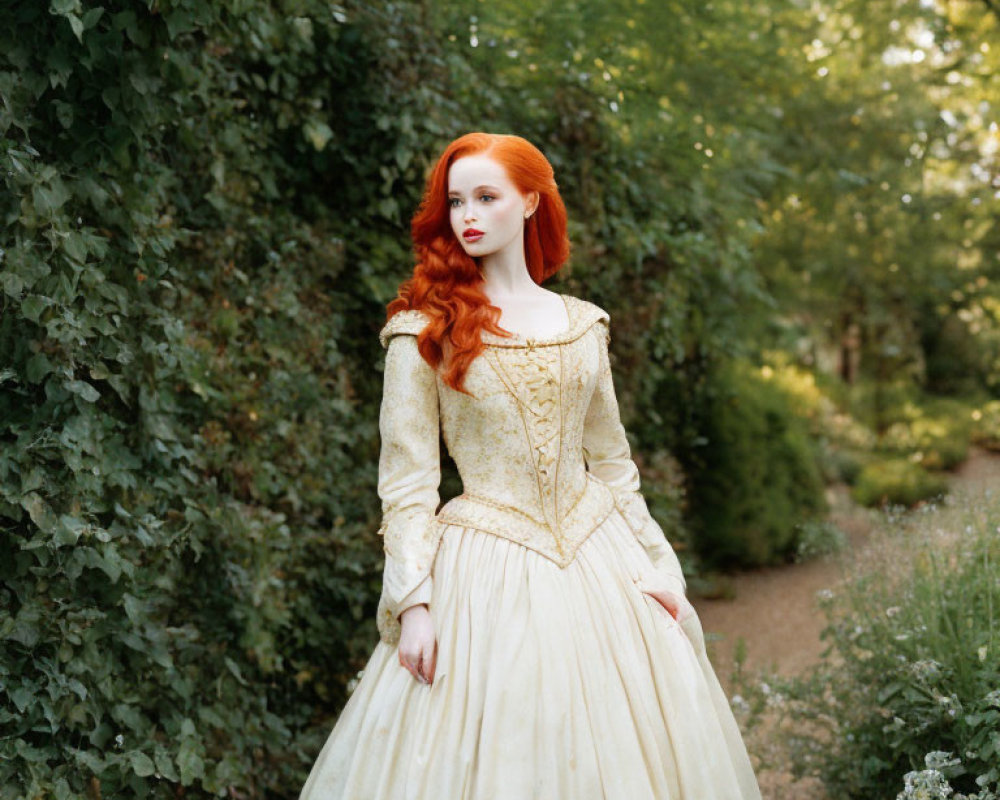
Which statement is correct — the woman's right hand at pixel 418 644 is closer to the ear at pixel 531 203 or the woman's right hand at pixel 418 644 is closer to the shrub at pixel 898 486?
the ear at pixel 531 203

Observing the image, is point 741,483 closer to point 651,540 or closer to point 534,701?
point 651,540

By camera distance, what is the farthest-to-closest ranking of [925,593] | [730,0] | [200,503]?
1. [730,0]
2. [925,593]
3. [200,503]

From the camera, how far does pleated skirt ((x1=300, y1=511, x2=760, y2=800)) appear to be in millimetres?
1882

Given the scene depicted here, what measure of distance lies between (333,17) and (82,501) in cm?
169

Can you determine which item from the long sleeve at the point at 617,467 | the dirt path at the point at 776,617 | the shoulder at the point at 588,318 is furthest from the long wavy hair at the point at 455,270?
the dirt path at the point at 776,617

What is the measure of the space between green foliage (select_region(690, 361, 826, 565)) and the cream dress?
14.8ft

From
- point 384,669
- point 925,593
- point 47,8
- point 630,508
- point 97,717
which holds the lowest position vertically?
point 925,593

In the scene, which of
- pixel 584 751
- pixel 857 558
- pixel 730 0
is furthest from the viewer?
pixel 730 0

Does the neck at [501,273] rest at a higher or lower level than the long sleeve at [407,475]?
higher

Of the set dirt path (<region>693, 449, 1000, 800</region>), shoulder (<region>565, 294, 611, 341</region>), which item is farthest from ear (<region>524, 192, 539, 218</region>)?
dirt path (<region>693, 449, 1000, 800</region>)

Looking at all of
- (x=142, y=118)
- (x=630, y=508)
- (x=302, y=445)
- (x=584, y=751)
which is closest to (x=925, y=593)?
(x=630, y=508)

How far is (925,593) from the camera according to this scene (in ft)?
10.4

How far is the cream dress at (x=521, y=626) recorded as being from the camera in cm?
190

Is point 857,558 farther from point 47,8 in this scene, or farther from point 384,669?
point 47,8
